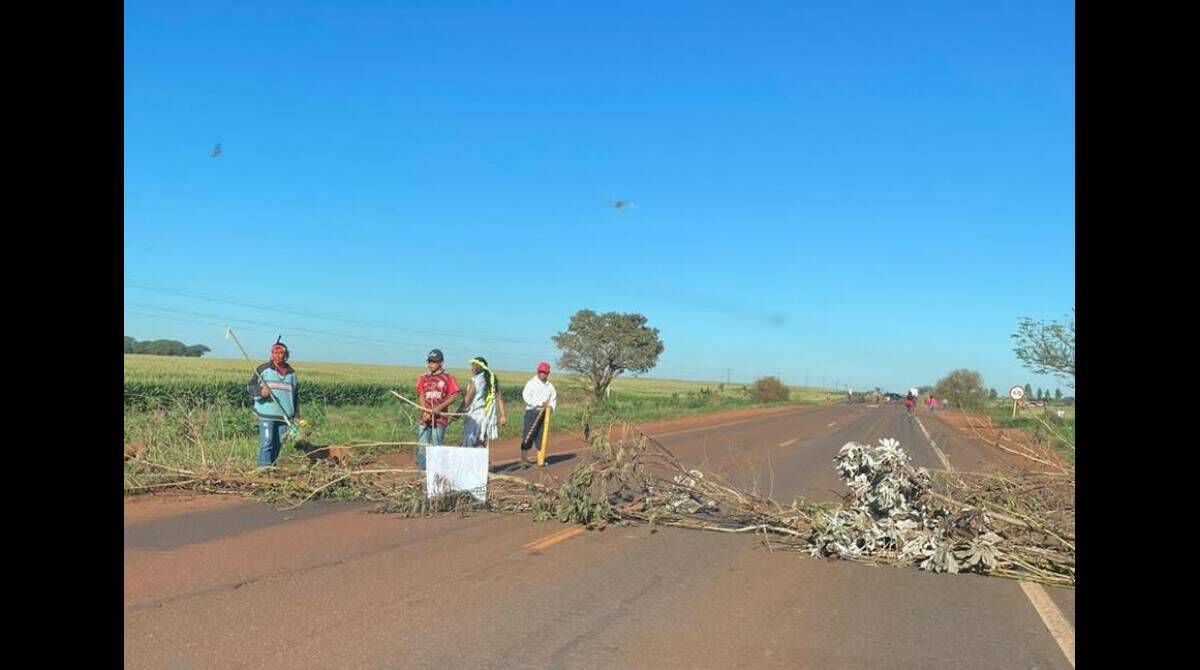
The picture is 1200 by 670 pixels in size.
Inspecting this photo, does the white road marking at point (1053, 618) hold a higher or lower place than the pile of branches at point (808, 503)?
lower

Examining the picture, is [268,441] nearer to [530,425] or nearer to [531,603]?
[530,425]

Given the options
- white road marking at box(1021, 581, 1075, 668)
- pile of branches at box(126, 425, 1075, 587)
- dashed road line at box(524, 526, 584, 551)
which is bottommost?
white road marking at box(1021, 581, 1075, 668)

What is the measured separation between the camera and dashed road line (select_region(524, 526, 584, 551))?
25.4 ft

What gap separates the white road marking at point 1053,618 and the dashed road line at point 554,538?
3.85m

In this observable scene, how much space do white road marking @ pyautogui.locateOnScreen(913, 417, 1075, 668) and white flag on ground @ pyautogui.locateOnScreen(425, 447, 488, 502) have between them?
5310 millimetres

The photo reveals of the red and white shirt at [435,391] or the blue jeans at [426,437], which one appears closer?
the blue jeans at [426,437]

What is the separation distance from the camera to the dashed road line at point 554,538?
775cm

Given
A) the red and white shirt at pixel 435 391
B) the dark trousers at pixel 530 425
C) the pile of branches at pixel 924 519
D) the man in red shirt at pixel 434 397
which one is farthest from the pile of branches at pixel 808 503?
the dark trousers at pixel 530 425

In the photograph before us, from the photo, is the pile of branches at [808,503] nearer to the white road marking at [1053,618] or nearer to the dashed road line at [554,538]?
the dashed road line at [554,538]

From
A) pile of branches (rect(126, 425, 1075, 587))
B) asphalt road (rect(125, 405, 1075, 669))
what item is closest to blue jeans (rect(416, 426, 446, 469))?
pile of branches (rect(126, 425, 1075, 587))

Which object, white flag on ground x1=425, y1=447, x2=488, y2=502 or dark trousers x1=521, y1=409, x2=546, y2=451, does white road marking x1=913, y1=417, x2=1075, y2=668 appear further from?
dark trousers x1=521, y1=409, x2=546, y2=451

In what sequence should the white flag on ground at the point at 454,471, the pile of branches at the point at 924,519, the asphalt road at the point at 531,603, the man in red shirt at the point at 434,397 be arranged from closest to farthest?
the asphalt road at the point at 531,603, the pile of branches at the point at 924,519, the white flag on ground at the point at 454,471, the man in red shirt at the point at 434,397

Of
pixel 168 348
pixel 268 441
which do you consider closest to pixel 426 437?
pixel 268 441
